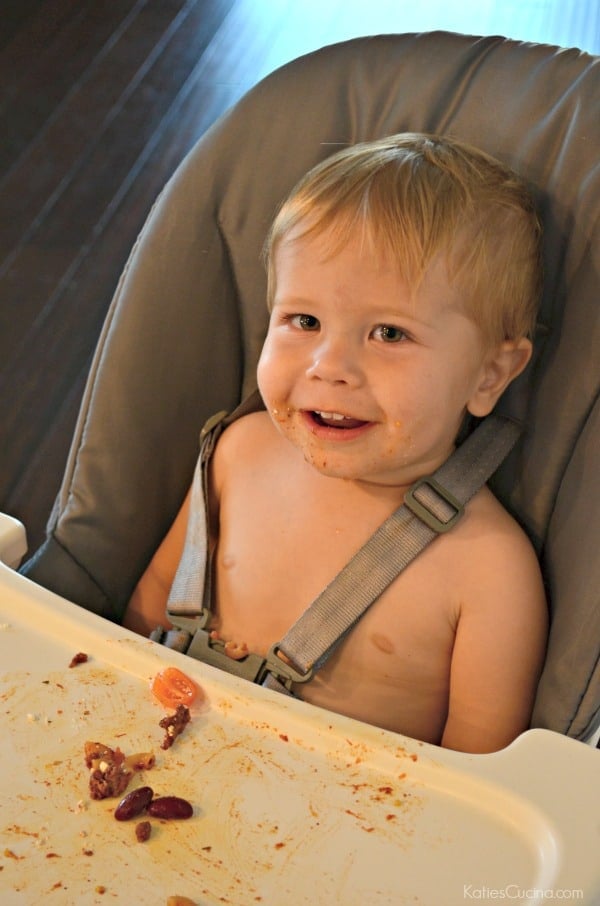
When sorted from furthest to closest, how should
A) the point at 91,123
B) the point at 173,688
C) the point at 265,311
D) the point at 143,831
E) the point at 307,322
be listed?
the point at 91,123
the point at 265,311
the point at 307,322
the point at 173,688
the point at 143,831

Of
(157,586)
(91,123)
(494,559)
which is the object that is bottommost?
(91,123)

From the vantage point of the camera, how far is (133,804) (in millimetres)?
755

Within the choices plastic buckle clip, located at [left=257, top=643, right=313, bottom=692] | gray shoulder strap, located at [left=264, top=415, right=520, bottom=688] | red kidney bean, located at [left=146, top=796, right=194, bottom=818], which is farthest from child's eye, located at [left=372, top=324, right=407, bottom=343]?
red kidney bean, located at [left=146, top=796, right=194, bottom=818]

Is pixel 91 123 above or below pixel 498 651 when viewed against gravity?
below

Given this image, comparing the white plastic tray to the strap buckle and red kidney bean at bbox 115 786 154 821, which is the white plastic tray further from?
the strap buckle

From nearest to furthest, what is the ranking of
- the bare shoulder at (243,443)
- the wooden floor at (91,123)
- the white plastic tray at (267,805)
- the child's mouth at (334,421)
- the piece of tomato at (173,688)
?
the white plastic tray at (267,805)
the piece of tomato at (173,688)
the child's mouth at (334,421)
the bare shoulder at (243,443)
the wooden floor at (91,123)

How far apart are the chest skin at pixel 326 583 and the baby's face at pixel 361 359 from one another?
0.32 ft

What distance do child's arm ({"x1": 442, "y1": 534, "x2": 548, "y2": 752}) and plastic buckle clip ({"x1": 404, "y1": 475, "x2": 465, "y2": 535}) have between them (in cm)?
4

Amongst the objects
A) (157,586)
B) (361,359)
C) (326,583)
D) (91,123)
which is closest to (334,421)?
(361,359)

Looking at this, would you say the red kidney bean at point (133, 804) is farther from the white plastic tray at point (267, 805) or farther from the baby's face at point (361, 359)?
the baby's face at point (361, 359)

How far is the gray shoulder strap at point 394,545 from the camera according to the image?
98 centimetres

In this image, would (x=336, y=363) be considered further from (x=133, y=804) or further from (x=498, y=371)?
(x=133, y=804)

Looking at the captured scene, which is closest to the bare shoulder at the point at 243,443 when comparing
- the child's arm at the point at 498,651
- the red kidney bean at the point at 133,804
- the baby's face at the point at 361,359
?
the baby's face at the point at 361,359

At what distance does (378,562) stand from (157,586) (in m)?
0.25
